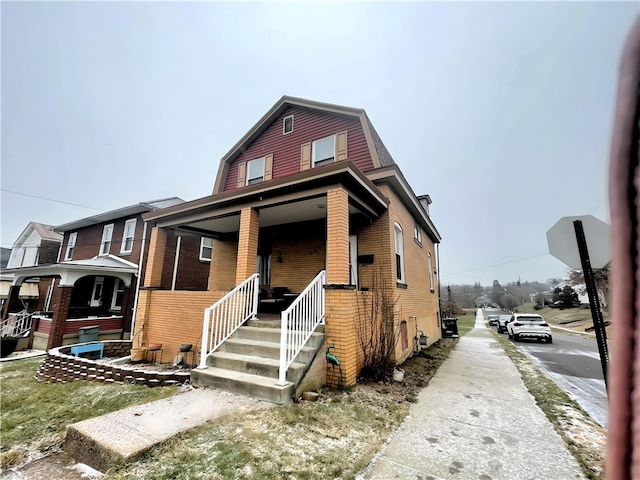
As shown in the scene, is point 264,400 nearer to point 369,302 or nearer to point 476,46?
point 369,302

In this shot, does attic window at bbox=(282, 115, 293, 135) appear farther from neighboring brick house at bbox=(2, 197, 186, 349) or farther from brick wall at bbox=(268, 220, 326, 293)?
neighboring brick house at bbox=(2, 197, 186, 349)

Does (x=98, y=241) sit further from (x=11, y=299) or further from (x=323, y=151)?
(x=323, y=151)

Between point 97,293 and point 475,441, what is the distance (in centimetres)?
1873

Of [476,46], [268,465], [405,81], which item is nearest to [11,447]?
[268,465]

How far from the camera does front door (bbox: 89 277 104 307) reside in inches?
609

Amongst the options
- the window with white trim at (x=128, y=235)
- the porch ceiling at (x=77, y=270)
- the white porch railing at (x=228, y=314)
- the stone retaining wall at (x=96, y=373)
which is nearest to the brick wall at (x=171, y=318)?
the white porch railing at (x=228, y=314)

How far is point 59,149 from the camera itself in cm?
2159

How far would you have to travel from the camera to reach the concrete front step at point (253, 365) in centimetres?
471

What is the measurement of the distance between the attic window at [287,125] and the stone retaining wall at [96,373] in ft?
28.0

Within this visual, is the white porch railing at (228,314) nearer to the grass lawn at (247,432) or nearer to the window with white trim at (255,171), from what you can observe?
the grass lawn at (247,432)

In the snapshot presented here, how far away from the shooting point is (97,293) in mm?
15703

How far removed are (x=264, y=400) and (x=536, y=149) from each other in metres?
4.81

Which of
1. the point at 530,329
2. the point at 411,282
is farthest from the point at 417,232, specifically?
the point at 530,329

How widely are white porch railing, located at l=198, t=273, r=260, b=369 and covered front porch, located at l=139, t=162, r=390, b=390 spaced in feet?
0.10
